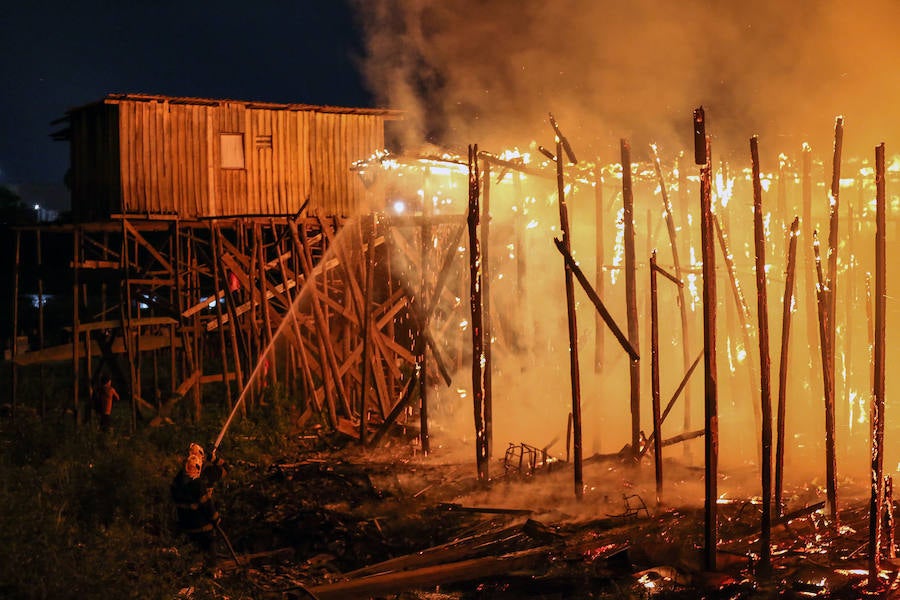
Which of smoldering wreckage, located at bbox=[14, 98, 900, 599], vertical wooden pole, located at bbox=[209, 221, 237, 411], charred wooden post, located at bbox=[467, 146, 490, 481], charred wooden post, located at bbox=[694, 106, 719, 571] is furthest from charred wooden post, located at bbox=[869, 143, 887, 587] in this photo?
vertical wooden pole, located at bbox=[209, 221, 237, 411]

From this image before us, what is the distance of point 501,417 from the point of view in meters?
13.5

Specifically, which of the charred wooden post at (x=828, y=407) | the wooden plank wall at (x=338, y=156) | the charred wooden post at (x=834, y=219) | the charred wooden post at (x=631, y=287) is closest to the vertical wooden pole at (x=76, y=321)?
the wooden plank wall at (x=338, y=156)

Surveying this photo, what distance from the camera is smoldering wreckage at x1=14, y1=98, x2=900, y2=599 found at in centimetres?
716

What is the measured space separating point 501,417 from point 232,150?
306 inches

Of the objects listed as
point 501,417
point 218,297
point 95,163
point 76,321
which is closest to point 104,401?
point 76,321

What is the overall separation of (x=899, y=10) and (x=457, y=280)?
7.68m

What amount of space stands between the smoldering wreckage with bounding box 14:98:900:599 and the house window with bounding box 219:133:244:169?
4.81 feet

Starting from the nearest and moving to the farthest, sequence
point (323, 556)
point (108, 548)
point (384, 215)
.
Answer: point (108, 548)
point (323, 556)
point (384, 215)

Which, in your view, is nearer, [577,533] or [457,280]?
[577,533]

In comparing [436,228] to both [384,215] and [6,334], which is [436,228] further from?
[6,334]

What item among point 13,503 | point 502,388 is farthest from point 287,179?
point 13,503

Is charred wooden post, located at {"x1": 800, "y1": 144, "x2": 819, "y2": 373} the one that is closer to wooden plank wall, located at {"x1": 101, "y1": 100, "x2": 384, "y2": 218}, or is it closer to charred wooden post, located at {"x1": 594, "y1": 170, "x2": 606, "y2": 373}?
charred wooden post, located at {"x1": 594, "y1": 170, "x2": 606, "y2": 373}

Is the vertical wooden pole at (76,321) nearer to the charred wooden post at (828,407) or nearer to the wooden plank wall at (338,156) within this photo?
the wooden plank wall at (338,156)

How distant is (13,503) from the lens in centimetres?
800
